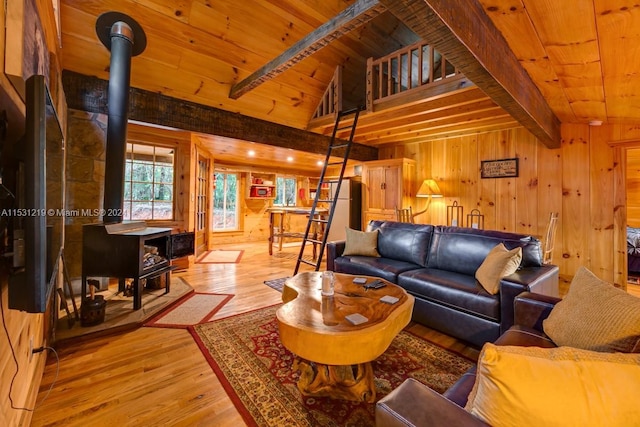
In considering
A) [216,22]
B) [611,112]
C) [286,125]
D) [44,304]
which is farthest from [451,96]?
[44,304]

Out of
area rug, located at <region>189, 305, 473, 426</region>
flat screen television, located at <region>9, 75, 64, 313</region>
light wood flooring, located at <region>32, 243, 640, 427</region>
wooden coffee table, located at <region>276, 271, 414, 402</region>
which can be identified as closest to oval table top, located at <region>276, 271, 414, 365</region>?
wooden coffee table, located at <region>276, 271, 414, 402</region>

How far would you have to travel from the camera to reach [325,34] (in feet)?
6.98

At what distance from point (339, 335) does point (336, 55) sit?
371cm

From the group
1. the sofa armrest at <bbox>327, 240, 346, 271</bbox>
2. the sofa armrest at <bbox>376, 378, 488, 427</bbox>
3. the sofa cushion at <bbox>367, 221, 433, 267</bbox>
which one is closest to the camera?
the sofa armrest at <bbox>376, 378, 488, 427</bbox>

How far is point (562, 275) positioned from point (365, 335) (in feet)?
13.5

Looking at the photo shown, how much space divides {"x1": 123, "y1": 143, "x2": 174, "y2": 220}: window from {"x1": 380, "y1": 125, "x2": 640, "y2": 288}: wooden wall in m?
4.66

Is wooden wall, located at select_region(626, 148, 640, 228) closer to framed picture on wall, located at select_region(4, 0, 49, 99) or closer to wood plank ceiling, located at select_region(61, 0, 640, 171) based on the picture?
wood plank ceiling, located at select_region(61, 0, 640, 171)

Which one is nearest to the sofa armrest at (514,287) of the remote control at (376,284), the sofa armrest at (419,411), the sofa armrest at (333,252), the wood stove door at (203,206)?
the remote control at (376,284)

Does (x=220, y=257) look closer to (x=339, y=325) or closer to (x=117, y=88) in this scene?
(x=117, y=88)

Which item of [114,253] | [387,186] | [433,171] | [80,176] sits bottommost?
[114,253]

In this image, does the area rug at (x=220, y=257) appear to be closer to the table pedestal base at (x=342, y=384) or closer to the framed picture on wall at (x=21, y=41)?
the table pedestal base at (x=342, y=384)

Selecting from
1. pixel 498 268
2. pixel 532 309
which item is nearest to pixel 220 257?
pixel 498 268

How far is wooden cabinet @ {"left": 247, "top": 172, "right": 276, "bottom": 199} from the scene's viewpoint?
7066mm

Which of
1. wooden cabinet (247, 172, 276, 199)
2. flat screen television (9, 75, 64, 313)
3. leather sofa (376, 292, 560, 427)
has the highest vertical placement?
wooden cabinet (247, 172, 276, 199)
